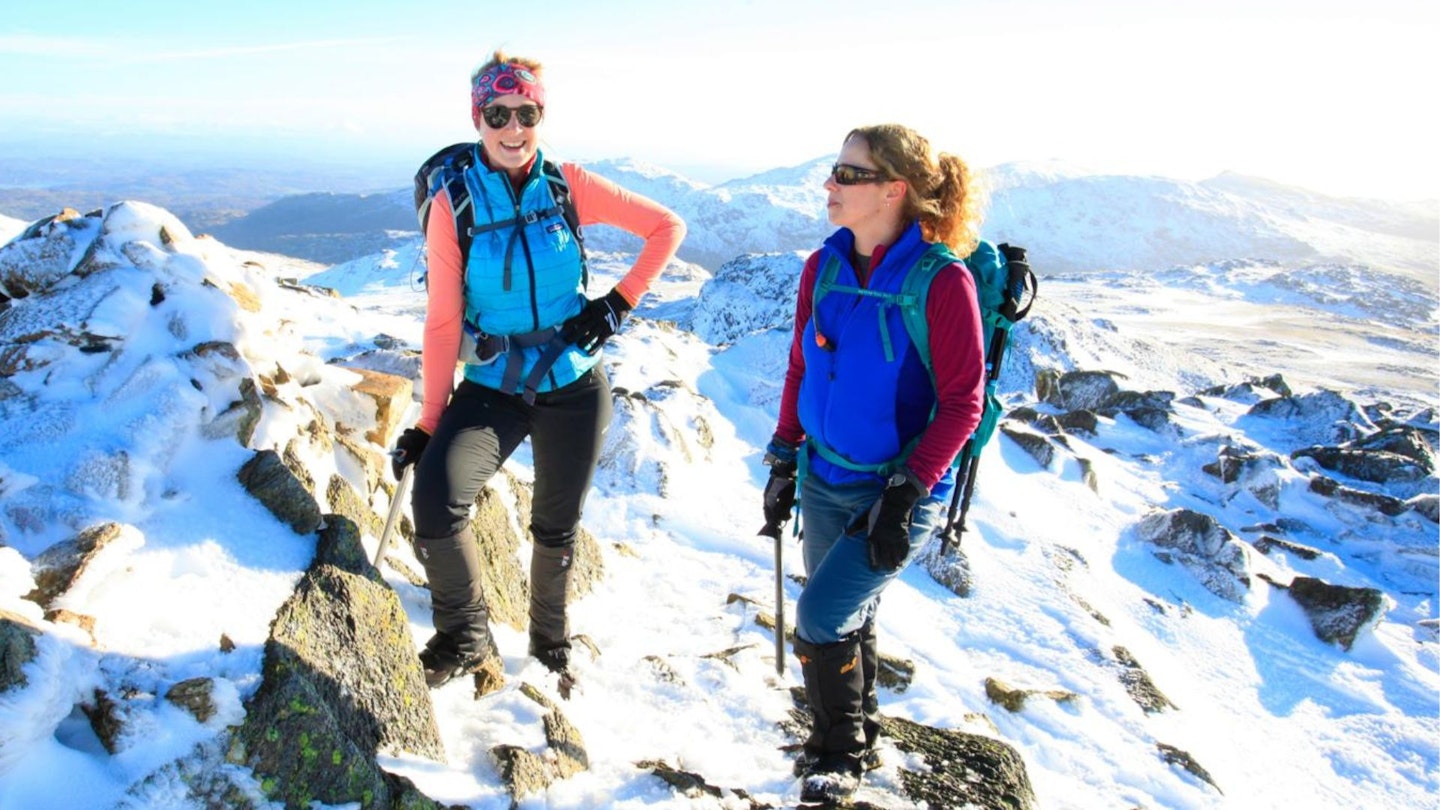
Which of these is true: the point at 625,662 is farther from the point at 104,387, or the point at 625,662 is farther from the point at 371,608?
the point at 104,387

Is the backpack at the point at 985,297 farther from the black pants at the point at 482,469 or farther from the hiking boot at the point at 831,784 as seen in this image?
the hiking boot at the point at 831,784

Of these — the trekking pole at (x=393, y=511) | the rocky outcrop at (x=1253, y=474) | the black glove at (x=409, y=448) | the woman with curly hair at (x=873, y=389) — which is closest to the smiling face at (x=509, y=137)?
the black glove at (x=409, y=448)

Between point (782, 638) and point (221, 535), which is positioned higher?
point (221, 535)

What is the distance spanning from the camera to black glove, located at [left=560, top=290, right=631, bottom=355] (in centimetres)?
547

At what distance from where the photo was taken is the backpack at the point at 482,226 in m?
5.08

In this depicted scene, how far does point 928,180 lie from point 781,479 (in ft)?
8.01

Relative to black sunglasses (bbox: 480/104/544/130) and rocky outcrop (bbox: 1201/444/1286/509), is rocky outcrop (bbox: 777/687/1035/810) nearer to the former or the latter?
black sunglasses (bbox: 480/104/544/130)

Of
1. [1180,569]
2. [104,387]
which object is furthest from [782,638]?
[1180,569]

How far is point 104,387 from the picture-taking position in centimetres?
562

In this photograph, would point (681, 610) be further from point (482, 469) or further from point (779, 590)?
point (482, 469)

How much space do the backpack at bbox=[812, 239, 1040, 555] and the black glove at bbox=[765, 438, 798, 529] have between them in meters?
0.58

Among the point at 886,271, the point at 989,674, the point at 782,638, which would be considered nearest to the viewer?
the point at 886,271

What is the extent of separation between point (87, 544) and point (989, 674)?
10.3 metres

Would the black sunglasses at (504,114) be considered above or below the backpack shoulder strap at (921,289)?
above
